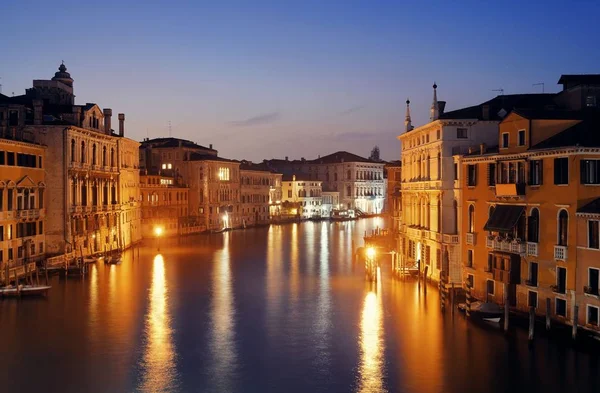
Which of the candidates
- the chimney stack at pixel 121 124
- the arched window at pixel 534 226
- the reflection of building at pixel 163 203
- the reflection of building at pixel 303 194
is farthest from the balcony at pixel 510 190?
the reflection of building at pixel 303 194

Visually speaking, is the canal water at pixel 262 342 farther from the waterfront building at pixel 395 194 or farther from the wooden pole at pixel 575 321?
the waterfront building at pixel 395 194

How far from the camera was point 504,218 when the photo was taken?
20.2 meters

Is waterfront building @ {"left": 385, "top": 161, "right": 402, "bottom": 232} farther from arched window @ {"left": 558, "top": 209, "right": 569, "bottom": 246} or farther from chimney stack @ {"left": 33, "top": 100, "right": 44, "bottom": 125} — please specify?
arched window @ {"left": 558, "top": 209, "right": 569, "bottom": 246}

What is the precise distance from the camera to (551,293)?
18.1 meters

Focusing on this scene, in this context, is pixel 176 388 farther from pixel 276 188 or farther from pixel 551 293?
pixel 276 188

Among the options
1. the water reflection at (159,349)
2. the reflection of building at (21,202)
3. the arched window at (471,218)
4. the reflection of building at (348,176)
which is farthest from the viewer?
the reflection of building at (348,176)

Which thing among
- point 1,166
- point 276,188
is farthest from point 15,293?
point 276,188

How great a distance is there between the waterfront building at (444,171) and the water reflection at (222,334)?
7671 mm

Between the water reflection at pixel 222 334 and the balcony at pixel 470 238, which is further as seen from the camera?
the balcony at pixel 470 238

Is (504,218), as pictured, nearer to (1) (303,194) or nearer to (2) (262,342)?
(2) (262,342)

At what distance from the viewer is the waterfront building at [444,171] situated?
25078 mm

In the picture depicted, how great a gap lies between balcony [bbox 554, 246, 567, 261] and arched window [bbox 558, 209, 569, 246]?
0.47 ft

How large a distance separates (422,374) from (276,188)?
63915mm

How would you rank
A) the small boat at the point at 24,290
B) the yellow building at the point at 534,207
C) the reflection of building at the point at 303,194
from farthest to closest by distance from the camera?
the reflection of building at the point at 303,194 → the small boat at the point at 24,290 → the yellow building at the point at 534,207
